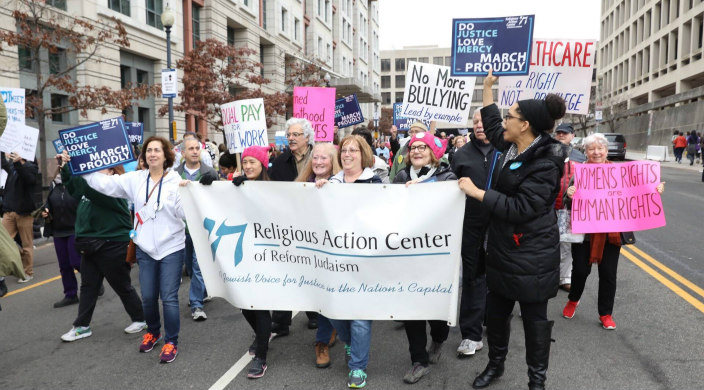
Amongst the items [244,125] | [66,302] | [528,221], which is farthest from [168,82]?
[528,221]

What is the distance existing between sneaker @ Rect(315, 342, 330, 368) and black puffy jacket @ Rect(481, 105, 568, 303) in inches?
60.3

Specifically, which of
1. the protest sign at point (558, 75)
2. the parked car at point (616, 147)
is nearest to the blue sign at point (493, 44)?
the protest sign at point (558, 75)

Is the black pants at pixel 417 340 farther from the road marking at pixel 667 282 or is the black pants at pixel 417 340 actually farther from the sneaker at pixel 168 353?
the road marking at pixel 667 282

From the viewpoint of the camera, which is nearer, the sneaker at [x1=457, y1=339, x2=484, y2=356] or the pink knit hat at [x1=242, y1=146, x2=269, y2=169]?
the sneaker at [x1=457, y1=339, x2=484, y2=356]

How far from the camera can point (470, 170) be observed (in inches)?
177

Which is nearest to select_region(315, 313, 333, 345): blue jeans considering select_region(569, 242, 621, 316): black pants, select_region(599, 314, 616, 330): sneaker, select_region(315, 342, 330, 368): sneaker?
select_region(315, 342, 330, 368): sneaker

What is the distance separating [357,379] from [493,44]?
412cm

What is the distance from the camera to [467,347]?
14.4ft

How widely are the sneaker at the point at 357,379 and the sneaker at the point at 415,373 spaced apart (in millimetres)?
330

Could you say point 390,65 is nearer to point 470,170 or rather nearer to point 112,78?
point 112,78

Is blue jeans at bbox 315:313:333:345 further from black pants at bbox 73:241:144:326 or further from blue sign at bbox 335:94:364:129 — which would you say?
blue sign at bbox 335:94:364:129

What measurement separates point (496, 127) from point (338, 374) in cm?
223

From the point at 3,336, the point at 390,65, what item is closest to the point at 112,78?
the point at 3,336

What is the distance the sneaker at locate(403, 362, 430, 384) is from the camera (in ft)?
A: 12.7
